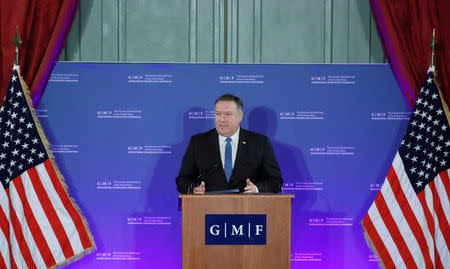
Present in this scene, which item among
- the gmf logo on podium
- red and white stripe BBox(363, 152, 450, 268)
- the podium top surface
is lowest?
red and white stripe BBox(363, 152, 450, 268)

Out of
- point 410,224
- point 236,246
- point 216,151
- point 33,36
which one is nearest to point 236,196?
point 236,246

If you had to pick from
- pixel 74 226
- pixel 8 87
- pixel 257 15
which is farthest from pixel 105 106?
pixel 257 15

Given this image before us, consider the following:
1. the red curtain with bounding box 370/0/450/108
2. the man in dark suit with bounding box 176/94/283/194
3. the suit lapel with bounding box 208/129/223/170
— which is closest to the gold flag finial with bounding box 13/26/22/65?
the man in dark suit with bounding box 176/94/283/194

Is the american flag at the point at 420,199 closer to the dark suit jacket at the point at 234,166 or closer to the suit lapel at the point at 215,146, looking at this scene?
the dark suit jacket at the point at 234,166

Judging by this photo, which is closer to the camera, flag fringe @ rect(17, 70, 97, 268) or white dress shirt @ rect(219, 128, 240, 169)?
white dress shirt @ rect(219, 128, 240, 169)

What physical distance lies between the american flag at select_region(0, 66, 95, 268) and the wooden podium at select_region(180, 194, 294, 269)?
66.1 inches

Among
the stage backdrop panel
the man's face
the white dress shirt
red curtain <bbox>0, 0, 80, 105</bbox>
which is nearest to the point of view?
the man's face

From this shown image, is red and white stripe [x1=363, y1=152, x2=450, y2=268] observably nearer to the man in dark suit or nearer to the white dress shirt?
the man in dark suit

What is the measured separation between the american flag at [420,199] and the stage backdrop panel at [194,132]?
14.2 inches

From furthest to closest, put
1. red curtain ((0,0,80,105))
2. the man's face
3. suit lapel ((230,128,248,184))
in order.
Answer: red curtain ((0,0,80,105)) → suit lapel ((230,128,248,184)) → the man's face

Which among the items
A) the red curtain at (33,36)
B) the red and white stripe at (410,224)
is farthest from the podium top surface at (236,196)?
the red curtain at (33,36)

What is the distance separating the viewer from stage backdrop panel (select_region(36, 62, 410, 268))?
14.5 ft

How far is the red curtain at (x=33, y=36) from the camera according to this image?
4195 millimetres

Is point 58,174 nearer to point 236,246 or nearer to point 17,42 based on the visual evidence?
point 17,42
